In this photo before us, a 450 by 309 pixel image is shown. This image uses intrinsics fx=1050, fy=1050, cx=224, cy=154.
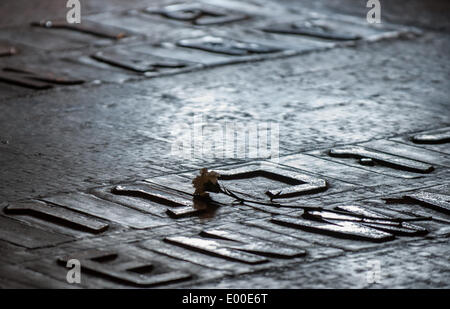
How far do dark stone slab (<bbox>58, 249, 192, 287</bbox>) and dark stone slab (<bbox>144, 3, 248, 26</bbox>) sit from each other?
5.91m

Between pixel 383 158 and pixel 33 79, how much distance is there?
3.32 meters

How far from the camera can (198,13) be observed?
11.0 m

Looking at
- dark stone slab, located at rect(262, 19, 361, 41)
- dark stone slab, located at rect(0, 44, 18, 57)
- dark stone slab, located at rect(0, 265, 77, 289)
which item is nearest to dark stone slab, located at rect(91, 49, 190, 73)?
dark stone slab, located at rect(0, 44, 18, 57)

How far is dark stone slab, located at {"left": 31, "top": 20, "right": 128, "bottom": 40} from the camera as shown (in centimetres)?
1013

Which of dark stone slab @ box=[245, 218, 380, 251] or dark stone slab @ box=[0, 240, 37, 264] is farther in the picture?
dark stone slab @ box=[245, 218, 380, 251]

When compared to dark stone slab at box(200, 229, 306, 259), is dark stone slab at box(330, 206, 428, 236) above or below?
above

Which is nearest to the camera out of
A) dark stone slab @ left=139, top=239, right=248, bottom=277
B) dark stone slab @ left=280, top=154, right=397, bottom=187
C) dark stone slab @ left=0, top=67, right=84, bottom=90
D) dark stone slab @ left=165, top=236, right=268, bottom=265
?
dark stone slab @ left=139, top=239, right=248, bottom=277

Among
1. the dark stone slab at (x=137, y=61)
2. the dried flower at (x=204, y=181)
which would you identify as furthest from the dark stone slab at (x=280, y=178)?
the dark stone slab at (x=137, y=61)

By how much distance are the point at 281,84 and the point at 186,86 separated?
0.77m

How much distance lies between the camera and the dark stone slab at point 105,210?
214 inches

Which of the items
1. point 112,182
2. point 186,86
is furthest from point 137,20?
point 112,182

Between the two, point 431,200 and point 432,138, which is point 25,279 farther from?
point 432,138

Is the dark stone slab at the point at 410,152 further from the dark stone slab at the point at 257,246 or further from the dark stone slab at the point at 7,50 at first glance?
the dark stone slab at the point at 7,50

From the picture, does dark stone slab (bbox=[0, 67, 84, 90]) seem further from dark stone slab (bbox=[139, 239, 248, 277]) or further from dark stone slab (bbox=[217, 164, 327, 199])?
dark stone slab (bbox=[139, 239, 248, 277])
